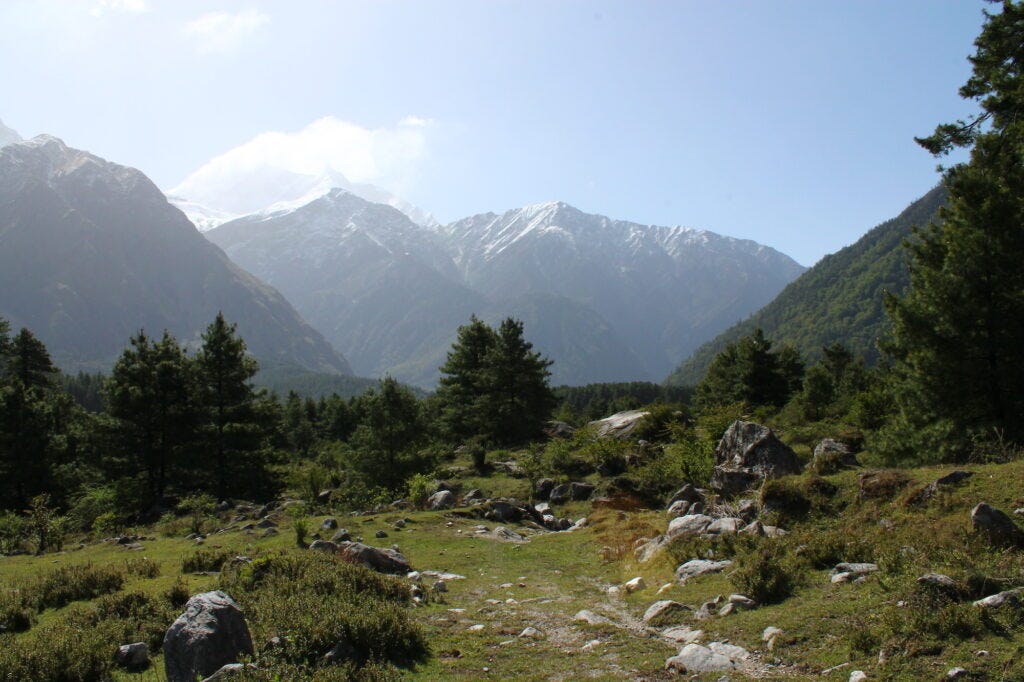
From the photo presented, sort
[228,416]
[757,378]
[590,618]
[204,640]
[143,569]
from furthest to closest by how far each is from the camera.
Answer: [757,378] < [228,416] < [143,569] < [590,618] < [204,640]

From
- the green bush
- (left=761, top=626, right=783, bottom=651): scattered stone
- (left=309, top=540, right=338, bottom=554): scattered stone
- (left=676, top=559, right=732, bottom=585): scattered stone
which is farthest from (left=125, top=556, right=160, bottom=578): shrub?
(left=761, top=626, right=783, bottom=651): scattered stone

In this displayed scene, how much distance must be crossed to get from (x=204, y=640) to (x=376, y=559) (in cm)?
635

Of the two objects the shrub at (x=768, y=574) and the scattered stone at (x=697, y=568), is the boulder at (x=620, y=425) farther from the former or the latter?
the shrub at (x=768, y=574)

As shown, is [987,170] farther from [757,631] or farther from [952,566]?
[757,631]

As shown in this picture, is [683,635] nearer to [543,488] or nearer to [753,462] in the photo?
[753,462]

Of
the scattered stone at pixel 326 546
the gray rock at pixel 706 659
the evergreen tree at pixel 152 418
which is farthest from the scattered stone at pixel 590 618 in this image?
the evergreen tree at pixel 152 418

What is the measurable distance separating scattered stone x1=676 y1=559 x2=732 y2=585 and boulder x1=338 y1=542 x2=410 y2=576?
5.91 meters

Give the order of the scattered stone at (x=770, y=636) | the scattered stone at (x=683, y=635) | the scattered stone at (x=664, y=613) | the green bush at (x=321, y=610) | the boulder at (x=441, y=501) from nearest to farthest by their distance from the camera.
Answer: the scattered stone at (x=770, y=636) < the green bush at (x=321, y=610) < the scattered stone at (x=683, y=635) < the scattered stone at (x=664, y=613) < the boulder at (x=441, y=501)

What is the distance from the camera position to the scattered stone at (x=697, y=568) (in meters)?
11.4

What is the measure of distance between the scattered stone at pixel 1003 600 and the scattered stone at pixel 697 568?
4497 mm

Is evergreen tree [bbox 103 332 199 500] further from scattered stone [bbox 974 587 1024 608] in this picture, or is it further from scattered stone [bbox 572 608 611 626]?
scattered stone [bbox 974 587 1024 608]

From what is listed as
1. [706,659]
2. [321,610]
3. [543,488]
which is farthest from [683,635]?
[543,488]

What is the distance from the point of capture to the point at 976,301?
60.4ft

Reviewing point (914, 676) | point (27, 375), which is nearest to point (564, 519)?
point (914, 676)
